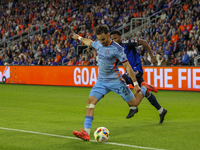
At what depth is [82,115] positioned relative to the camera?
9922 millimetres

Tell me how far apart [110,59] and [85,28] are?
2310 cm

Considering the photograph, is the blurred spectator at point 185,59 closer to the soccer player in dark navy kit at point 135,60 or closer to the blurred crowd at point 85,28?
the blurred crowd at point 85,28

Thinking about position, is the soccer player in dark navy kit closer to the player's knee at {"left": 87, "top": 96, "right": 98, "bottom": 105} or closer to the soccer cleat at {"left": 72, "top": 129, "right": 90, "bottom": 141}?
the player's knee at {"left": 87, "top": 96, "right": 98, "bottom": 105}

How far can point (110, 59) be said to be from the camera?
6590 mm

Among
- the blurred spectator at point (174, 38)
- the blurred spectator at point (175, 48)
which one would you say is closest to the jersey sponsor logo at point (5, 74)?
the blurred spectator at point (174, 38)

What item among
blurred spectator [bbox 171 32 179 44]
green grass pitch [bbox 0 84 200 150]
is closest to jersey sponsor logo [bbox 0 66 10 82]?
blurred spectator [bbox 171 32 179 44]

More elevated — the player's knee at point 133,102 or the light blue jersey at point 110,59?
the light blue jersey at point 110,59

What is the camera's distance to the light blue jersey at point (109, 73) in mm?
6520

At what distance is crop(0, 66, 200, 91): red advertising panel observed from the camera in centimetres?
1769

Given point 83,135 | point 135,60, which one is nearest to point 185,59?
point 135,60

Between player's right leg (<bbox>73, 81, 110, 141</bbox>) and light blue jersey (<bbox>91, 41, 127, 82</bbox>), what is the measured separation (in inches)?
9.2

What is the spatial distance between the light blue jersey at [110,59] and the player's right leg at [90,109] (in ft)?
0.76

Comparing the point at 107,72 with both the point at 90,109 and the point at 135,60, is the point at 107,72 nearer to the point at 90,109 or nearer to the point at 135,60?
the point at 90,109

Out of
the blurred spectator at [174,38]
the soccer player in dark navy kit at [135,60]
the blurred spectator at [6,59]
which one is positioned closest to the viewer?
the soccer player in dark navy kit at [135,60]
